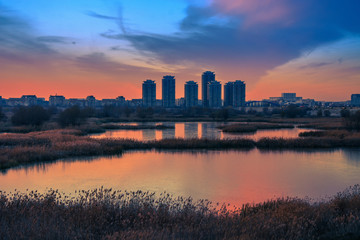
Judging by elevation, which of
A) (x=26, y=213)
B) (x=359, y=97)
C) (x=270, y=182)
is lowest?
(x=270, y=182)

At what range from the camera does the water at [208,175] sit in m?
12.4

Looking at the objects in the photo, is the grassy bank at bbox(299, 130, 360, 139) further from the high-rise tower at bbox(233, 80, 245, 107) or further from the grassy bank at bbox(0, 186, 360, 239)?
the high-rise tower at bbox(233, 80, 245, 107)

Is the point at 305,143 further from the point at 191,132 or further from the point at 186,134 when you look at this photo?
the point at 191,132

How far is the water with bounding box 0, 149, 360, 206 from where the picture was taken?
12359 mm

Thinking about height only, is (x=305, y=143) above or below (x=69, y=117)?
below

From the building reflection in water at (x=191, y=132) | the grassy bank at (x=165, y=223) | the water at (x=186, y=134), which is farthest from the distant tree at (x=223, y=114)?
the grassy bank at (x=165, y=223)

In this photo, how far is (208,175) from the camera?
1523 cm

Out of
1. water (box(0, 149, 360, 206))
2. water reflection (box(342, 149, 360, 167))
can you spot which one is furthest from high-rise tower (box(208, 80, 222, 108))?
water (box(0, 149, 360, 206))

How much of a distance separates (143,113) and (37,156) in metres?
54.4

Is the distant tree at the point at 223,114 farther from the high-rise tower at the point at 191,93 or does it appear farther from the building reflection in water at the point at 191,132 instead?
the high-rise tower at the point at 191,93

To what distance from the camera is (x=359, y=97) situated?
619 ft

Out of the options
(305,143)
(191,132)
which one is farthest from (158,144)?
(191,132)

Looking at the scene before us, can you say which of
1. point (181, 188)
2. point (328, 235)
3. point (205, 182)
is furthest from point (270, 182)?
point (328, 235)

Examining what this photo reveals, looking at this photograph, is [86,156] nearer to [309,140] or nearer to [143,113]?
[309,140]
